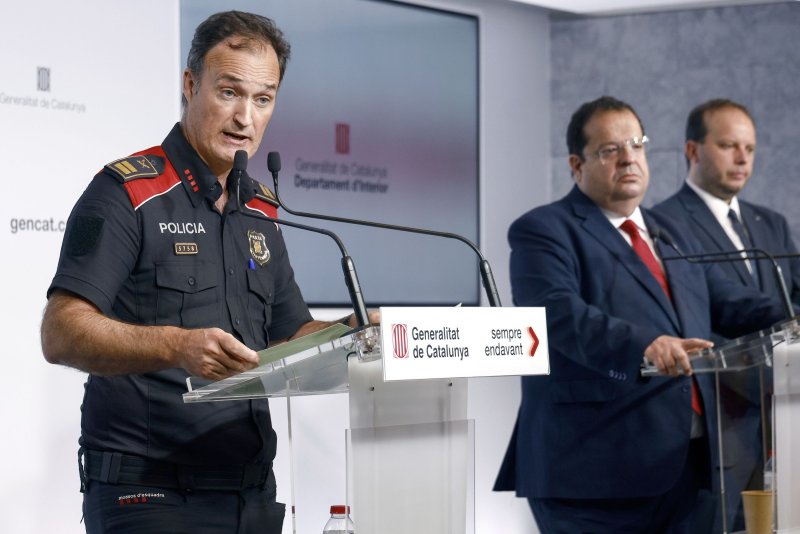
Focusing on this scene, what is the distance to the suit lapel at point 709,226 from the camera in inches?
171

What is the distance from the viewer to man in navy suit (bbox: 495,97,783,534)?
141 inches

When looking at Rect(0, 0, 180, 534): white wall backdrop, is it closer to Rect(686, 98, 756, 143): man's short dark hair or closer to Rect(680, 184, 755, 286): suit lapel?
Rect(680, 184, 755, 286): suit lapel

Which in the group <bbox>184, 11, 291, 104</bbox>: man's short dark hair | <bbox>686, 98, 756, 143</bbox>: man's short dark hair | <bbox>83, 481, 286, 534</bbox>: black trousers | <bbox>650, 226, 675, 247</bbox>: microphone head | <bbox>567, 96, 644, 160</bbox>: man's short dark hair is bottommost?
<bbox>83, 481, 286, 534</bbox>: black trousers

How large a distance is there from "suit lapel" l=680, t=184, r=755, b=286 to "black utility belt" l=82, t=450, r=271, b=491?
8.70ft

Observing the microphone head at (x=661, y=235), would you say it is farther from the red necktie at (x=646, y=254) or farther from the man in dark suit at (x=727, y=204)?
the man in dark suit at (x=727, y=204)

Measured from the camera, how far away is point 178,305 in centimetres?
226

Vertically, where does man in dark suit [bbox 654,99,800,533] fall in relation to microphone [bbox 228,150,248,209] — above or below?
above

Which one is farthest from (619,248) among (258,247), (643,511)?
(258,247)

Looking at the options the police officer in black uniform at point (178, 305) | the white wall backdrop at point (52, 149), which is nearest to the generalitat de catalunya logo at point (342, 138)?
the white wall backdrop at point (52, 149)

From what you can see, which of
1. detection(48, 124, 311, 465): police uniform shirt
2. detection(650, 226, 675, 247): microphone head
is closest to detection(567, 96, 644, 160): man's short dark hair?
detection(650, 226, 675, 247): microphone head

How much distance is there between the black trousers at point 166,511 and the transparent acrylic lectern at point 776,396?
1249 millimetres

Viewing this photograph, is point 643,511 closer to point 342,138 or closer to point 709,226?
point 709,226

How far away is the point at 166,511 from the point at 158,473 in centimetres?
7

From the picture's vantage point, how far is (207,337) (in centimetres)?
187
